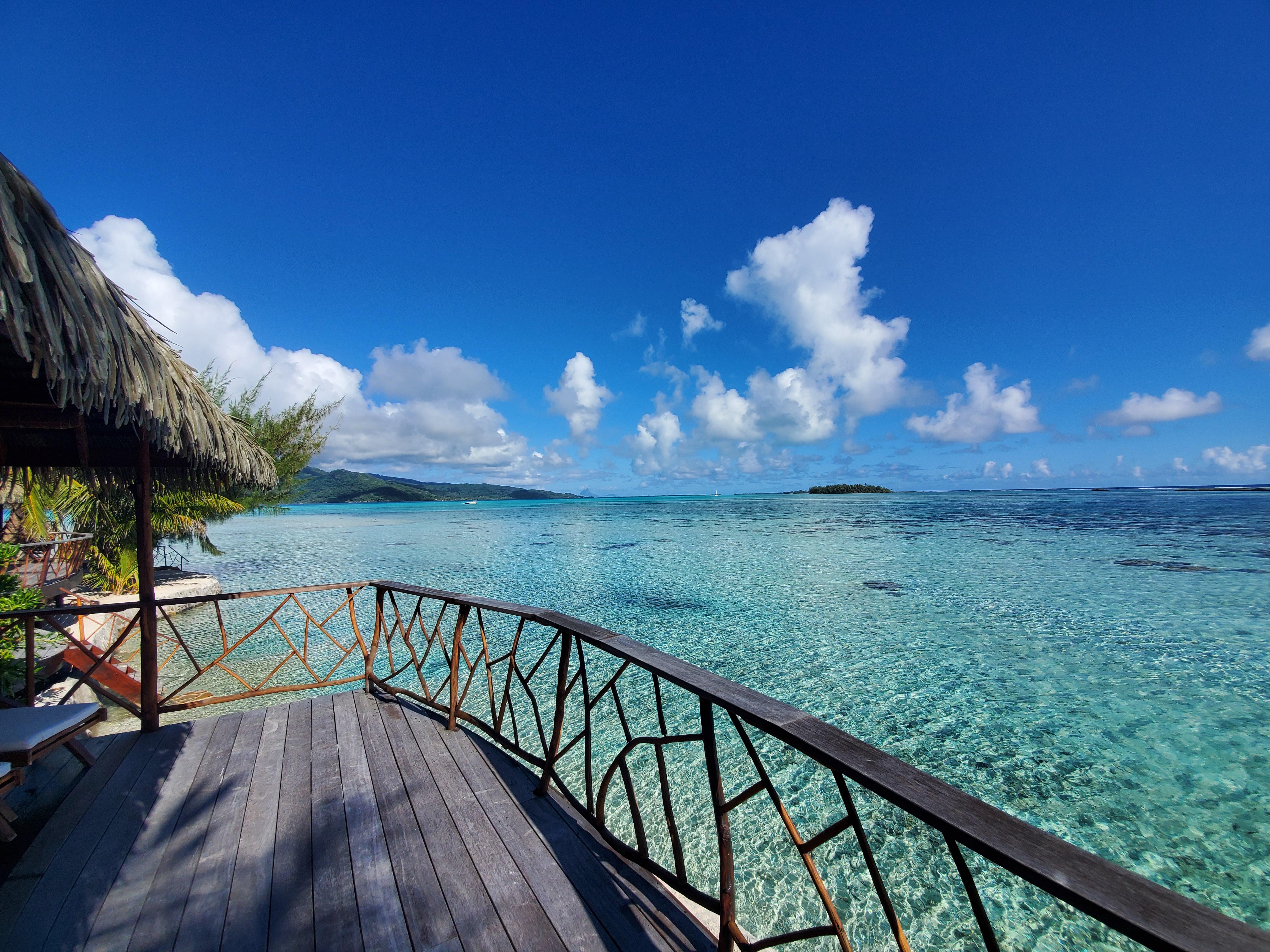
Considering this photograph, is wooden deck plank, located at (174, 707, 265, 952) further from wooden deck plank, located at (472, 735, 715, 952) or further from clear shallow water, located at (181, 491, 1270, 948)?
clear shallow water, located at (181, 491, 1270, 948)

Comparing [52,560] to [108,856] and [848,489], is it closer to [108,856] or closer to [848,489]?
[108,856]

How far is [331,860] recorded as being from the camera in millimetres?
2449

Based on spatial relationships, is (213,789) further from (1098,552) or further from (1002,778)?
(1098,552)

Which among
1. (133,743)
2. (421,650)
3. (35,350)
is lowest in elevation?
(421,650)

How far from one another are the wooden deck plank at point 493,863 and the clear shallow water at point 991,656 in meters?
2.05

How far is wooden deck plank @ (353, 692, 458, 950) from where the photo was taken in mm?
2051

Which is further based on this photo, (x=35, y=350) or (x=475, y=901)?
(x=35, y=350)

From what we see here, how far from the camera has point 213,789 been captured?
3.10m

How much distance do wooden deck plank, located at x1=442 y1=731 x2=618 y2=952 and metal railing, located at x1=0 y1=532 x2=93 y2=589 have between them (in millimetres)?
9433

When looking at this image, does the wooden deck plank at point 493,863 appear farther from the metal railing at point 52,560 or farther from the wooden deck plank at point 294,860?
the metal railing at point 52,560

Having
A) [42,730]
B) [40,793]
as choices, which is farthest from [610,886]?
[40,793]

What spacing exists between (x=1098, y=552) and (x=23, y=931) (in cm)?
2669

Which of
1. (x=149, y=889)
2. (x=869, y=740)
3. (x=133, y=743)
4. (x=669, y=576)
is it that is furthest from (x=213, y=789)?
(x=669, y=576)

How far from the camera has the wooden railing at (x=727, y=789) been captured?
1033 millimetres
